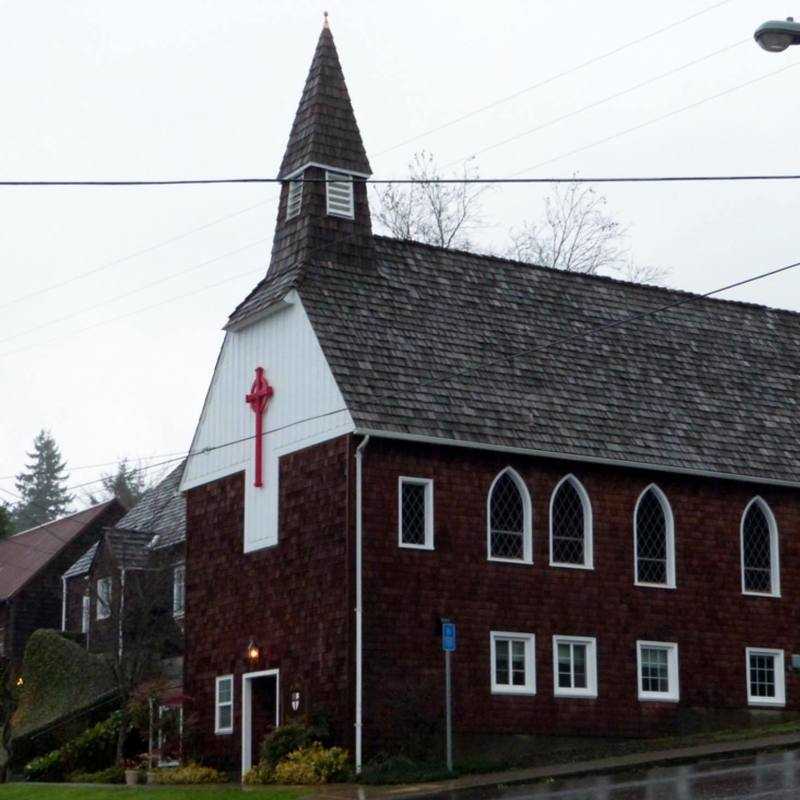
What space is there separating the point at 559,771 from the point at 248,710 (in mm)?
7959

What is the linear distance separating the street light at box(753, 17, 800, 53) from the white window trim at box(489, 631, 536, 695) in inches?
674

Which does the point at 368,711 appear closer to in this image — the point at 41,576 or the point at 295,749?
the point at 295,749

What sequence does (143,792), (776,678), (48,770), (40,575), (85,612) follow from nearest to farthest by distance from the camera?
(143,792) < (776,678) < (48,770) < (85,612) < (40,575)

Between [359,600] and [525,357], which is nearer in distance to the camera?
[359,600]

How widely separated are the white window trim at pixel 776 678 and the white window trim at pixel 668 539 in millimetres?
2423

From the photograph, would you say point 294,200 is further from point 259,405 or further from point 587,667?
point 587,667

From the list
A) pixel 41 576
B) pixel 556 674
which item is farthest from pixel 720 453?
pixel 41 576

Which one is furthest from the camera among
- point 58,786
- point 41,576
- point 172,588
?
point 41,576

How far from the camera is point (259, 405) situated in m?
35.8

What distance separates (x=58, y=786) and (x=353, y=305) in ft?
36.5

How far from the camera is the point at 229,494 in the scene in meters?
36.9

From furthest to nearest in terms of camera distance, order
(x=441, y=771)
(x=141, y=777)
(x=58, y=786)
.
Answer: (x=141, y=777) → (x=58, y=786) → (x=441, y=771)

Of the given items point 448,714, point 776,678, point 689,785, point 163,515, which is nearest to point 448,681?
point 448,714

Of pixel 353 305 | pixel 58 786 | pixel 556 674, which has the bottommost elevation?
pixel 58 786
